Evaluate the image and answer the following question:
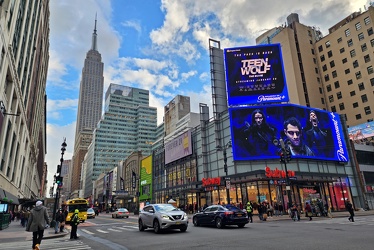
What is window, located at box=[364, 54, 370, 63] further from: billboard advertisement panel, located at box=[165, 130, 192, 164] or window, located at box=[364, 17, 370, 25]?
billboard advertisement panel, located at box=[165, 130, 192, 164]

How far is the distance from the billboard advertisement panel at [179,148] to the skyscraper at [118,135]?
12297cm

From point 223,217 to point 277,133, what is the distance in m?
26.2

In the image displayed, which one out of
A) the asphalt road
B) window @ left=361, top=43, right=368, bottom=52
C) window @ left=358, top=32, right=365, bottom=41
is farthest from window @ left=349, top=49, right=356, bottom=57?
the asphalt road

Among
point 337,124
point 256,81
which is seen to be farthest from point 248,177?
point 337,124

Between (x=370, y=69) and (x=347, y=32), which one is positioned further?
(x=347, y=32)

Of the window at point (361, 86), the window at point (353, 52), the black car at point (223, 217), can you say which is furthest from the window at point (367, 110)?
the black car at point (223, 217)

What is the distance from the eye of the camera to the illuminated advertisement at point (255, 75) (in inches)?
1780

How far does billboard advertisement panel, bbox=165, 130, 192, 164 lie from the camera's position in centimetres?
5319

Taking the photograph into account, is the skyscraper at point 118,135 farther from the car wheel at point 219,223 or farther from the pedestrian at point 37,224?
the pedestrian at point 37,224

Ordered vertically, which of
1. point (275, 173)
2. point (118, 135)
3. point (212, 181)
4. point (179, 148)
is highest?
point (118, 135)

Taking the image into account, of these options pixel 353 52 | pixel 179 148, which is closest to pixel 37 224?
pixel 179 148

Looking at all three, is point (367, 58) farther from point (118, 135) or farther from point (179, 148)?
point (118, 135)

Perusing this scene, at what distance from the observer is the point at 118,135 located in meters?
186

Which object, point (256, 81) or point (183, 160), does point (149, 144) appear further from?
point (256, 81)
